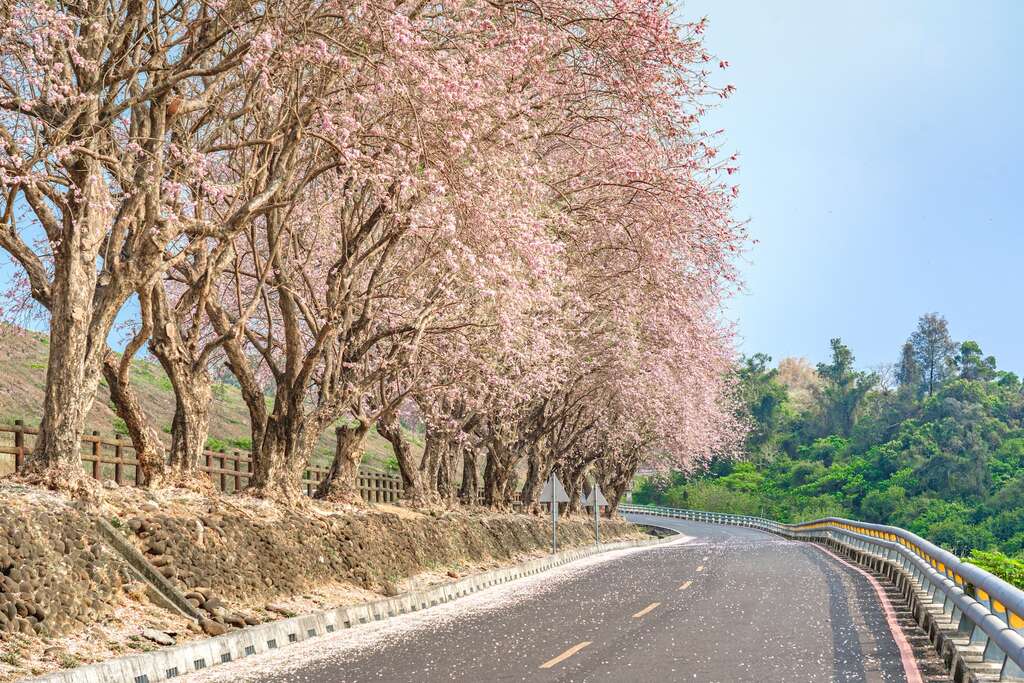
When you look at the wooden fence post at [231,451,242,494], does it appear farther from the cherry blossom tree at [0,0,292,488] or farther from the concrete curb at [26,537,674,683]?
the cherry blossom tree at [0,0,292,488]

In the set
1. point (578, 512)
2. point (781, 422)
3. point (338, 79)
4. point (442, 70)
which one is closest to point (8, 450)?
point (338, 79)

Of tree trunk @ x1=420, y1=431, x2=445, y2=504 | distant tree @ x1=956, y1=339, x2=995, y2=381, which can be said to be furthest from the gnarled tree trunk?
distant tree @ x1=956, y1=339, x2=995, y2=381

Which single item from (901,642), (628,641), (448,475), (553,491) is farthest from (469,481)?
(901,642)

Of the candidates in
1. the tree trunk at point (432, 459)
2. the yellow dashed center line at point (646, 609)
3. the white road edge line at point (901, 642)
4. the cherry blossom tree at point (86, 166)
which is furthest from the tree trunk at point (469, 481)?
the cherry blossom tree at point (86, 166)

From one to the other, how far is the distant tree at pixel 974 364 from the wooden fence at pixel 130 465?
7844cm

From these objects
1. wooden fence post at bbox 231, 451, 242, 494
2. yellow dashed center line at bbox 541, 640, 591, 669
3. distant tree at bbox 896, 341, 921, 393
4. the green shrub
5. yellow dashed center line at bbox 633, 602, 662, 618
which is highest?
distant tree at bbox 896, 341, 921, 393

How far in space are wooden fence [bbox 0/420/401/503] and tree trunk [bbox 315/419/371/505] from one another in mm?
1858

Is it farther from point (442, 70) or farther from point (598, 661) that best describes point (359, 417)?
point (598, 661)

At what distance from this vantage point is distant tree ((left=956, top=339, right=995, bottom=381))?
111000 mm

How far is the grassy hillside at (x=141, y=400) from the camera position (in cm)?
5069

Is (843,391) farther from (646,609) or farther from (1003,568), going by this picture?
(646,609)

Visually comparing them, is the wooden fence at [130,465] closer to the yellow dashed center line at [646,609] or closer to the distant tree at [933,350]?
the yellow dashed center line at [646,609]

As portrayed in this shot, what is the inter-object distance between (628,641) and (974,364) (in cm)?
10657

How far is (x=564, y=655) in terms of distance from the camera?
42.4 feet
